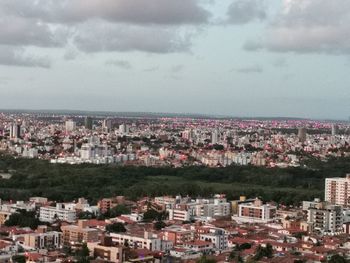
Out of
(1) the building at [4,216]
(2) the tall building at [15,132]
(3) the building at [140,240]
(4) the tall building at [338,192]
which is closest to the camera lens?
(3) the building at [140,240]

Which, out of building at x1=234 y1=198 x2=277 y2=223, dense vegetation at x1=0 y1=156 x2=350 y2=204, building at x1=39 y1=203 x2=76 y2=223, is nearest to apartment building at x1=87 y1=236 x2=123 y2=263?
building at x1=39 y1=203 x2=76 y2=223

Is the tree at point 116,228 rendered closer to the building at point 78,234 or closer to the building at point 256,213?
the building at point 78,234

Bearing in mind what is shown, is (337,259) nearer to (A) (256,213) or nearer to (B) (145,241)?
(B) (145,241)

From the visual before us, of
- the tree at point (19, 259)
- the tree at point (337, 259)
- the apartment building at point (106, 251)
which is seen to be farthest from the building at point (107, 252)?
the tree at point (337, 259)

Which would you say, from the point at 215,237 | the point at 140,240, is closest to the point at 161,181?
the point at 215,237

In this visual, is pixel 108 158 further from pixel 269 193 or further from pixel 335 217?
pixel 335 217

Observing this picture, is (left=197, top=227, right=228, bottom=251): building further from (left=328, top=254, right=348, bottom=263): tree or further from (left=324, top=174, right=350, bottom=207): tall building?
(left=324, top=174, right=350, bottom=207): tall building

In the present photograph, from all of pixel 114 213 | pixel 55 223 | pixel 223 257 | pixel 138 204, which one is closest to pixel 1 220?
pixel 55 223
